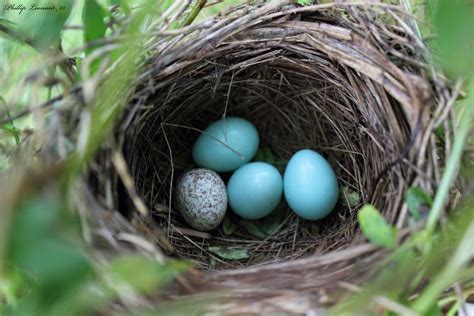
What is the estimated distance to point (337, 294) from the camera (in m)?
0.74

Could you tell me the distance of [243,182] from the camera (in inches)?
46.1

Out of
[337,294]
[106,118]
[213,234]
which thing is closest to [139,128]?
[106,118]

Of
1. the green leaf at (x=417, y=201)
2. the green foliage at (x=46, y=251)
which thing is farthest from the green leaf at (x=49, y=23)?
the green leaf at (x=417, y=201)

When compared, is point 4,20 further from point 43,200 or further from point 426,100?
point 426,100

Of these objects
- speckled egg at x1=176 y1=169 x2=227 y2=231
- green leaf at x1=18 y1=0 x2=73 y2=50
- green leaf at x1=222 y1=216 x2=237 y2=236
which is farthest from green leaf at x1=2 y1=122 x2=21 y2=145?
green leaf at x1=222 y1=216 x2=237 y2=236

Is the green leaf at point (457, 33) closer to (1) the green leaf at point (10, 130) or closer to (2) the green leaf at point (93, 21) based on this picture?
(2) the green leaf at point (93, 21)

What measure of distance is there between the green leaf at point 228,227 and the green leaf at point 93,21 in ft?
1.85

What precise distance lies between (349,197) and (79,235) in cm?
63

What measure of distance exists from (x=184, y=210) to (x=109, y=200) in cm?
41

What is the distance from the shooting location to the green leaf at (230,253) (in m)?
1.16

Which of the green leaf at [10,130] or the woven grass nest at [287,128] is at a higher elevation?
the green leaf at [10,130]

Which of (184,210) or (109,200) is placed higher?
(109,200)

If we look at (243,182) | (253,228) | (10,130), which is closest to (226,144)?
(243,182)

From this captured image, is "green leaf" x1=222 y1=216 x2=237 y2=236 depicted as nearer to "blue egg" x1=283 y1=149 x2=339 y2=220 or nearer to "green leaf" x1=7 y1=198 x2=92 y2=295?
"blue egg" x1=283 y1=149 x2=339 y2=220
